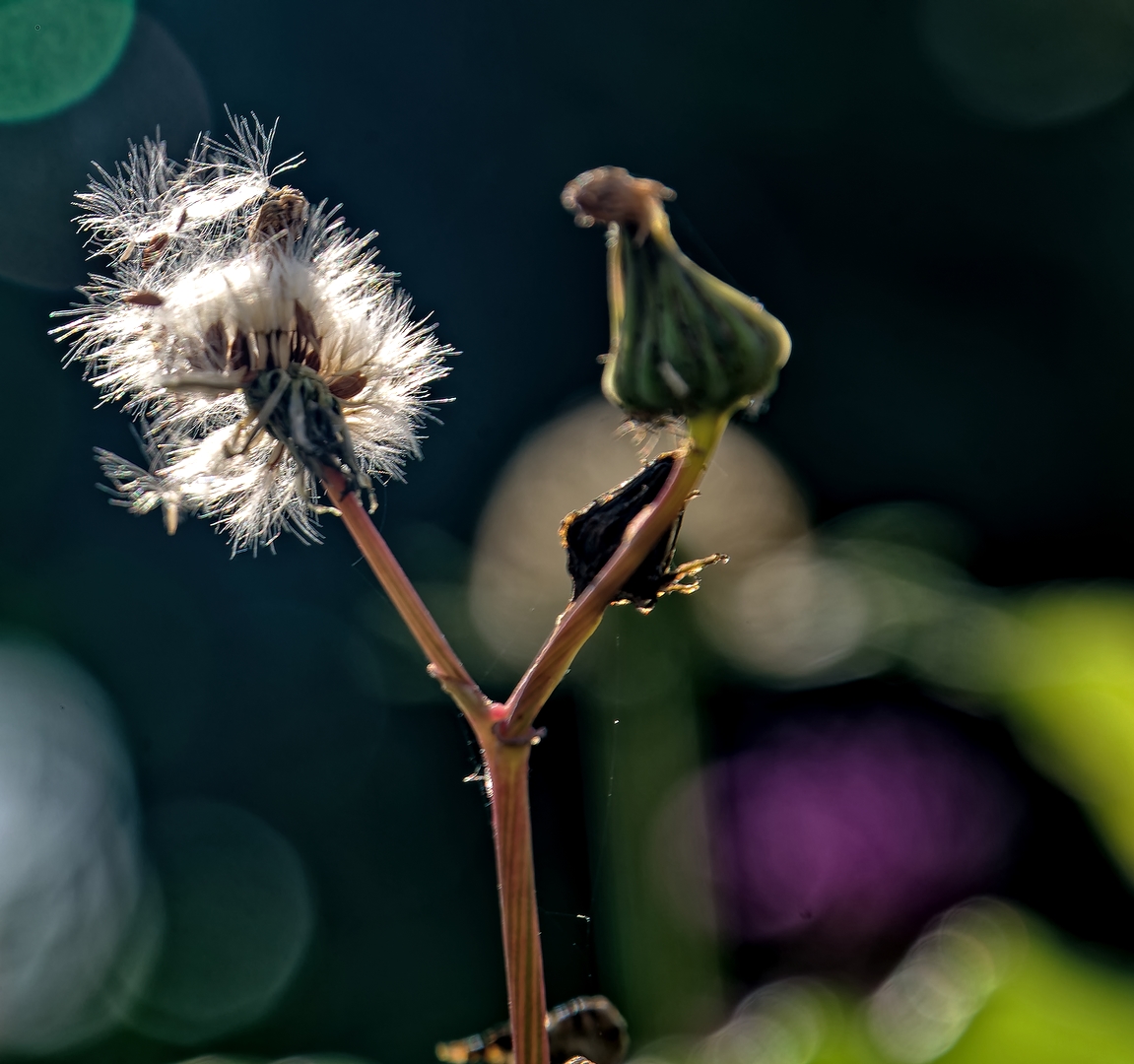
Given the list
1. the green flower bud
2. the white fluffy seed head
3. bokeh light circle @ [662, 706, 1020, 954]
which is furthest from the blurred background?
the green flower bud

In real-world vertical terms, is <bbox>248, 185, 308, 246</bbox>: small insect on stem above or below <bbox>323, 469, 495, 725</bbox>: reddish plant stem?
above

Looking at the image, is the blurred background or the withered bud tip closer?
the withered bud tip

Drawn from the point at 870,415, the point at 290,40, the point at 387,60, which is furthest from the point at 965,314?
the point at 290,40

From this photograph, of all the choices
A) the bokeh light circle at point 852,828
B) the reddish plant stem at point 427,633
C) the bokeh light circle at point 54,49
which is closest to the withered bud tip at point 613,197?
the reddish plant stem at point 427,633

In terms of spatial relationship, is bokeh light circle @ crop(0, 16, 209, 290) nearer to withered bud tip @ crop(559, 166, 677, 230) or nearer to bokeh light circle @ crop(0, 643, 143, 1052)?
bokeh light circle @ crop(0, 643, 143, 1052)

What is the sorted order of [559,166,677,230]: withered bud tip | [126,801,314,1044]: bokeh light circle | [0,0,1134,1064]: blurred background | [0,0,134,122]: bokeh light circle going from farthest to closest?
[0,0,134,122]: bokeh light circle
[126,801,314,1044]: bokeh light circle
[0,0,1134,1064]: blurred background
[559,166,677,230]: withered bud tip

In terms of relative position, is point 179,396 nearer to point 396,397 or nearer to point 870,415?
point 396,397

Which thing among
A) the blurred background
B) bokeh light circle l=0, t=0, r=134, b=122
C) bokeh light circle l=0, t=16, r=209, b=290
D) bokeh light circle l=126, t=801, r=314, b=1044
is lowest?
bokeh light circle l=126, t=801, r=314, b=1044
